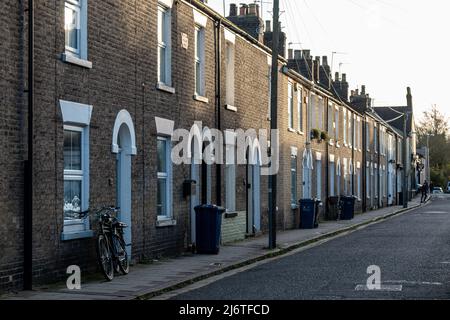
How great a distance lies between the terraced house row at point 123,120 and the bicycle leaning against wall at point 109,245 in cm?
49

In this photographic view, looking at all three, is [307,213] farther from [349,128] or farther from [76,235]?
[76,235]

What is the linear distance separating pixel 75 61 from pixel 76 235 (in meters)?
2.98

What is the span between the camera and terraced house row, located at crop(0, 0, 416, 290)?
12.5 m

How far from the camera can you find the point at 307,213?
103 feet

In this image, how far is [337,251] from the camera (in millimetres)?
20516

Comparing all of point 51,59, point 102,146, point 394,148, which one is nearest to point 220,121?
point 102,146

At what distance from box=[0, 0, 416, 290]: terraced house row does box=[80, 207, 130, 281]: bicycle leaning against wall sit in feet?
1.62

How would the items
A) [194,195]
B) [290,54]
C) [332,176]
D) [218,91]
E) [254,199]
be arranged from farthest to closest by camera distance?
[290,54]
[332,176]
[254,199]
[218,91]
[194,195]

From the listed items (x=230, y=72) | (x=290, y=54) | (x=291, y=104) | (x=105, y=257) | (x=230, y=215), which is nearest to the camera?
(x=105, y=257)

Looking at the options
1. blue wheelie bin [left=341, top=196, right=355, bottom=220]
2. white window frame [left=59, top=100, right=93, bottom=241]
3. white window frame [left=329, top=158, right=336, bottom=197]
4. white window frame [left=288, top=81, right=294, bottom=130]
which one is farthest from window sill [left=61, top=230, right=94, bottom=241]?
white window frame [left=329, top=158, right=336, bottom=197]

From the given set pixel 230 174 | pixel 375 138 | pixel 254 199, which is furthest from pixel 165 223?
pixel 375 138
